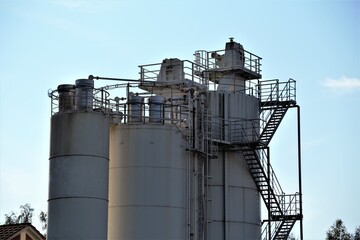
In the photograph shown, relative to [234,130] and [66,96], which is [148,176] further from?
[234,130]

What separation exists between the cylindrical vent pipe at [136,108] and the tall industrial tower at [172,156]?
0.15 feet

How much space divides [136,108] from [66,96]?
11.1ft

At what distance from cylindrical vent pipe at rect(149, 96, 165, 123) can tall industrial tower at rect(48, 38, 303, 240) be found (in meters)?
0.04

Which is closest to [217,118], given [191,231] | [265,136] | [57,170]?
[265,136]

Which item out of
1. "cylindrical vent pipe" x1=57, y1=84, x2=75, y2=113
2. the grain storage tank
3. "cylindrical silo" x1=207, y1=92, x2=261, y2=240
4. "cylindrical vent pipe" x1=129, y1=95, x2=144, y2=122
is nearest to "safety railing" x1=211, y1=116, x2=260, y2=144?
"cylindrical silo" x1=207, y1=92, x2=261, y2=240

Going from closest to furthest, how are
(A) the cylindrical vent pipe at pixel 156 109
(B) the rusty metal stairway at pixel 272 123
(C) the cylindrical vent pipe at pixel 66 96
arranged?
(C) the cylindrical vent pipe at pixel 66 96
(A) the cylindrical vent pipe at pixel 156 109
(B) the rusty metal stairway at pixel 272 123

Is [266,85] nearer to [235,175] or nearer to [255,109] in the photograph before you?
[255,109]

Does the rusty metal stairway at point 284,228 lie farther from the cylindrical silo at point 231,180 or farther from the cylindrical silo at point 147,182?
the cylindrical silo at point 147,182

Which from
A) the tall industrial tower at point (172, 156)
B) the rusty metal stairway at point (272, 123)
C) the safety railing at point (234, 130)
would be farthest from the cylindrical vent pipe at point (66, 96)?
the rusty metal stairway at point (272, 123)

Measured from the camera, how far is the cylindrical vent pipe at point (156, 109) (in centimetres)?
4491

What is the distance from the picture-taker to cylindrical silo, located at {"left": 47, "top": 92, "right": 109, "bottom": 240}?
41.5m

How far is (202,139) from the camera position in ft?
151

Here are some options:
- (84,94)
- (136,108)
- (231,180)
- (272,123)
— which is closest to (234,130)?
(272,123)

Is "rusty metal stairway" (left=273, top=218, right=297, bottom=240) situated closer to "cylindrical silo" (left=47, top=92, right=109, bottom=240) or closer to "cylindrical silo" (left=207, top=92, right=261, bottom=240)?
"cylindrical silo" (left=207, top=92, right=261, bottom=240)
